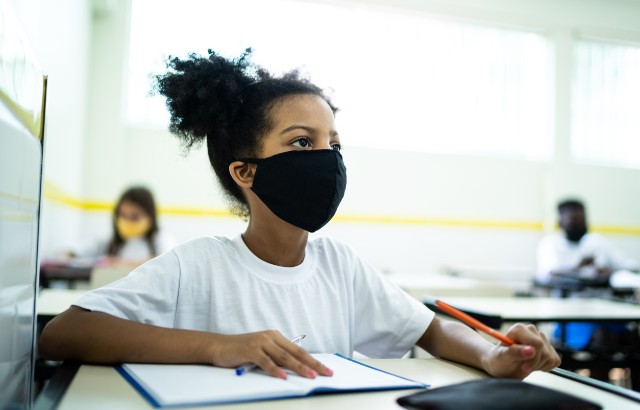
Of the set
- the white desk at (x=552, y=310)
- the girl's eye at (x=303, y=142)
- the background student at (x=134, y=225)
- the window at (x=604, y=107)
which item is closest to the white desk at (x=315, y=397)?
the girl's eye at (x=303, y=142)

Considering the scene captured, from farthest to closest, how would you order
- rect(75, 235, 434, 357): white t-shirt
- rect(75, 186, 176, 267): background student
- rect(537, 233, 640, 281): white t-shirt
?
rect(537, 233, 640, 281): white t-shirt
rect(75, 186, 176, 267): background student
rect(75, 235, 434, 357): white t-shirt

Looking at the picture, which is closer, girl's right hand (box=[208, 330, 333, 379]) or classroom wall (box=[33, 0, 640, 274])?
girl's right hand (box=[208, 330, 333, 379])

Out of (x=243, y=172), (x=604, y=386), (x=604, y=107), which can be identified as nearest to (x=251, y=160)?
(x=243, y=172)

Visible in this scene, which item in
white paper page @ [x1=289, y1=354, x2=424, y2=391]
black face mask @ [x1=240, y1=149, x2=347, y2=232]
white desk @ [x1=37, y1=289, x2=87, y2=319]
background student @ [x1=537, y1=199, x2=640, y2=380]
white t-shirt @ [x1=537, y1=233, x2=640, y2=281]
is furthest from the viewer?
white t-shirt @ [x1=537, y1=233, x2=640, y2=281]

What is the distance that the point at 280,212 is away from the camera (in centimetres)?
125

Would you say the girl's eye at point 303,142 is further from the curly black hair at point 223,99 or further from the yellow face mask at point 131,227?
the yellow face mask at point 131,227

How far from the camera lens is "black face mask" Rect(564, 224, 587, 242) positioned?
4973 mm

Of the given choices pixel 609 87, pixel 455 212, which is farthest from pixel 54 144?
pixel 609 87

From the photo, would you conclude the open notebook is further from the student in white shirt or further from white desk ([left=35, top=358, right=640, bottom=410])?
the student in white shirt

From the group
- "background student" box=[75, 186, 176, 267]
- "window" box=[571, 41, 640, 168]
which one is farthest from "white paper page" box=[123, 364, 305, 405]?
"window" box=[571, 41, 640, 168]

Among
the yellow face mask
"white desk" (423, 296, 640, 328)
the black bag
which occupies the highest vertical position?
the yellow face mask

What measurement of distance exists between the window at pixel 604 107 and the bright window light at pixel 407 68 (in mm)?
405

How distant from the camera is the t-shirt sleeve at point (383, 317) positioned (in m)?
1.28

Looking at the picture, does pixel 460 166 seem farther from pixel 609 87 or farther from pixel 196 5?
pixel 196 5
